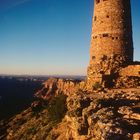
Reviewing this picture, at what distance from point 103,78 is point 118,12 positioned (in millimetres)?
6080

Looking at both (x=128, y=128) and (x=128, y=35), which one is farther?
(x=128, y=35)

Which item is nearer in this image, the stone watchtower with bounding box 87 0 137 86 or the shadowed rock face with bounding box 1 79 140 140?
the shadowed rock face with bounding box 1 79 140 140

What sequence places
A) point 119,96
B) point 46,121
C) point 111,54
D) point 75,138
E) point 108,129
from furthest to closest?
point 111,54, point 46,121, point 119,96, point 75,138, point 108,129

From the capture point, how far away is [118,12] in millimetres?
26547

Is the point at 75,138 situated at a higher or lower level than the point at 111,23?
lower

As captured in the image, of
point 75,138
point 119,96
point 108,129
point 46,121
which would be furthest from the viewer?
point 46,121

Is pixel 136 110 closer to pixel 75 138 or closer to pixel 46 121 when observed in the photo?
pixel 75 138

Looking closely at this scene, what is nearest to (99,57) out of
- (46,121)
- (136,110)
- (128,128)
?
(46,121)

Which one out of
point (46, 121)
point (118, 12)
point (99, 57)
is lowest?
point (46, 121)

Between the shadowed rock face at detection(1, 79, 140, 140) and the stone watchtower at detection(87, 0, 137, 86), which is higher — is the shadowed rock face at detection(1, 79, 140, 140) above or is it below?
below

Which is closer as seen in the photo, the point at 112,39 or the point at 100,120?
the point at 100,120

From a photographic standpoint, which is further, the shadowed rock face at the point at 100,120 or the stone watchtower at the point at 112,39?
the stone watchtower at the point at 112,39

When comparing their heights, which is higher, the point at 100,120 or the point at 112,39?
the point at 112,39

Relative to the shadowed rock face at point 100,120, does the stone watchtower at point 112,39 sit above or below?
above
